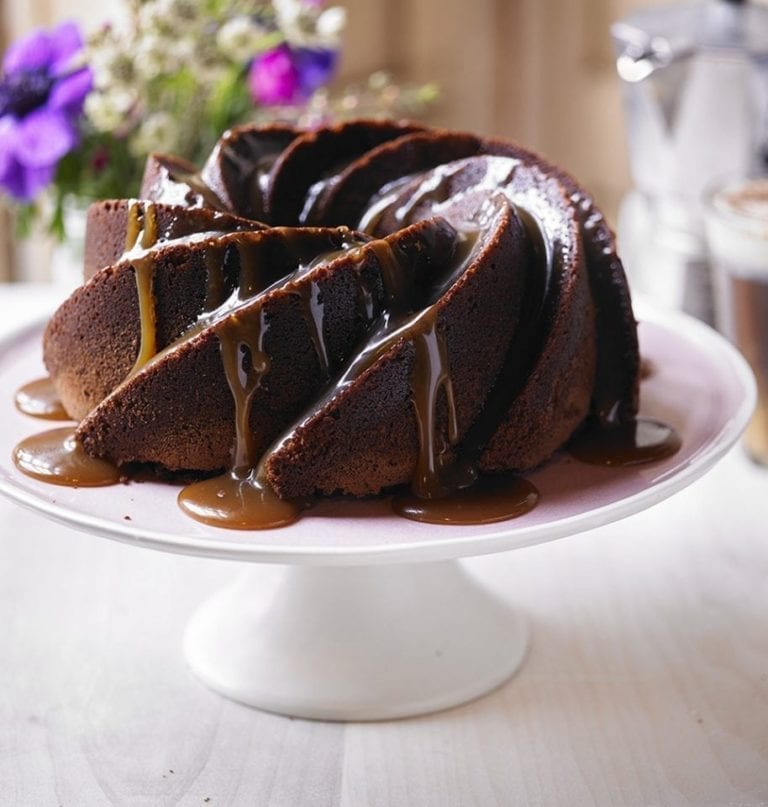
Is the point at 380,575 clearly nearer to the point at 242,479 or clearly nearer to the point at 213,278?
the point at 242,479

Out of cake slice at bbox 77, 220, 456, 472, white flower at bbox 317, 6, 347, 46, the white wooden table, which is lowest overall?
the white wooden table

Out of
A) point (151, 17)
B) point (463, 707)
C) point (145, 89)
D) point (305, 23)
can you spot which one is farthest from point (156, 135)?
point (463, 707)

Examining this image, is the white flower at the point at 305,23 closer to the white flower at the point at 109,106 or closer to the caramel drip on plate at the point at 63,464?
the white flower at the point at 109,106

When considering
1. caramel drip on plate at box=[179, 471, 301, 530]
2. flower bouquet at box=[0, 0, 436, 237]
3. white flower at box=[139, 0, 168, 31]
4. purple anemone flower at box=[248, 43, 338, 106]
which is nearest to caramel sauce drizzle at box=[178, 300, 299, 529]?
caramel drip on plate at box=[179, 471, 301, 530]

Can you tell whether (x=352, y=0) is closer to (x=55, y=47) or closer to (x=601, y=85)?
(x=601, y=85)

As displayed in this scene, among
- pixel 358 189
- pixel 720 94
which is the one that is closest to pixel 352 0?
pixel 720 94

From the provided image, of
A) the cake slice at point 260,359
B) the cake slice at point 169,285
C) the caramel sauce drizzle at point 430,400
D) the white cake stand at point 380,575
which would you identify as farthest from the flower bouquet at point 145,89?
the caramel sauce drizzle at point 430,400

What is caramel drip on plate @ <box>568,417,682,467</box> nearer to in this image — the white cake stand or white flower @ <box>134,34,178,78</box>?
the white cake stand

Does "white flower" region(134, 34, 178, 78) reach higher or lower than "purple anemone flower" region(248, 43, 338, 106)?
higher
